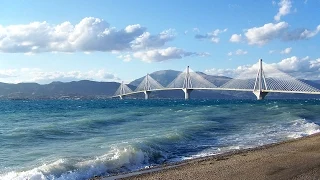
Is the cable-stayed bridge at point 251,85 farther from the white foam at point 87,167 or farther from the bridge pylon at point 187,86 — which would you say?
the white foam at point 87,167

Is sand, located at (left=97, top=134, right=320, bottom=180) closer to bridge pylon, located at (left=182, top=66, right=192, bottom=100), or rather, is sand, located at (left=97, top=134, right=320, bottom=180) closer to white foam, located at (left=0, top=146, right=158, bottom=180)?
white foam, located at (left=0, top=146, right=158, bottom=180)

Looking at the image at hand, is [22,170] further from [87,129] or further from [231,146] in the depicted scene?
[87,129]

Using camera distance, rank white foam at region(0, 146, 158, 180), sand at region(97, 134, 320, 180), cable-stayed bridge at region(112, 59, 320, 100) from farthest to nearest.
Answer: cable-stayed bridge at region(112, 59, 320, 100) < white foam at region(0, 146, 158, 180) < sand at region(97, 134, 320, 180)

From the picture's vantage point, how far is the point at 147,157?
1562 centimetres

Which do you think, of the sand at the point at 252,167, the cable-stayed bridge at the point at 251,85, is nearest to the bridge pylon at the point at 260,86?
the cable-stayed bridge at the point at 251,85

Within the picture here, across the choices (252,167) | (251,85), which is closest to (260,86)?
(251,85)

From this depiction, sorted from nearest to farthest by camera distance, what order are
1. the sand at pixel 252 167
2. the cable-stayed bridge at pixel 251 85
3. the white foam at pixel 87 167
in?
the sand at pixel 252 167 < the white foam at pixel 87 167 < the cable-stayed bridge at pixel 251 85

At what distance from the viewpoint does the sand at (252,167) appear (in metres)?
11.3

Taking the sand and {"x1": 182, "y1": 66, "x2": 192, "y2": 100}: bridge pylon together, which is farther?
{"x1": 182, "y1": 66, "x2": 192, "y2": 100}: bridge pylon

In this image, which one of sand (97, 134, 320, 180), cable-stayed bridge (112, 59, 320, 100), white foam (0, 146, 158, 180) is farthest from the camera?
cable-stayed bridge (112, 59, 320, 100)

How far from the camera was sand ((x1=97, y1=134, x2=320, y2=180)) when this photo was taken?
1130 cm

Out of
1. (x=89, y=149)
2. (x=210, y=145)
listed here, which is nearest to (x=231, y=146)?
(x=210, y=145)

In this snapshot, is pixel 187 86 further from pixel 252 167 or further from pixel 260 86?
pixel 252 167

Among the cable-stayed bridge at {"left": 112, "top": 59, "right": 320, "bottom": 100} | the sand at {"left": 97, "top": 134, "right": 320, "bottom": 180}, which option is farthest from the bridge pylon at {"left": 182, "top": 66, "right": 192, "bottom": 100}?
the sand at {"left": 97, "top": 134, "right": 320, "bottom": 180}
